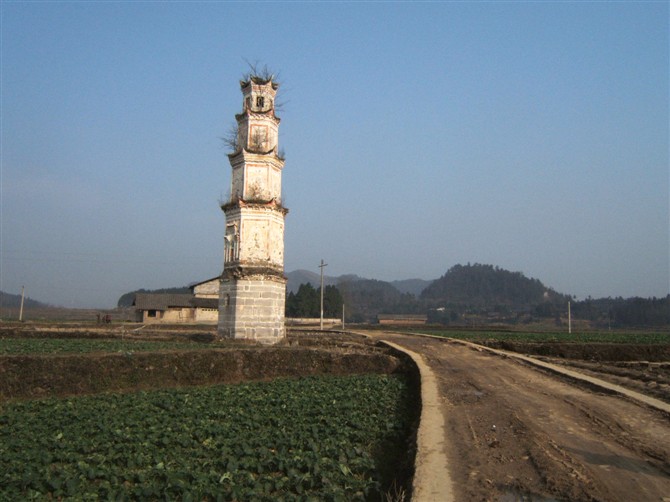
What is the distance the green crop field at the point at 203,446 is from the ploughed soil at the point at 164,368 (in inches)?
49.3

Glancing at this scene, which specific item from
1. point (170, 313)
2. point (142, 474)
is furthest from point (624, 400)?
point (170, 313)

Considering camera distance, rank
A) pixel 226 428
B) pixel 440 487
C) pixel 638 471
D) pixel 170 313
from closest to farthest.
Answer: pixel 440 487 < pixel 638 471 < pixel 226 428 < pixel 170 313

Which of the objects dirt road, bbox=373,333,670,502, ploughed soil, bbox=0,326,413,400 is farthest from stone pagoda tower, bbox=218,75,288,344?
dirt road, bbox=373,333,670,502

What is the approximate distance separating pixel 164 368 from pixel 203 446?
27.3 feet

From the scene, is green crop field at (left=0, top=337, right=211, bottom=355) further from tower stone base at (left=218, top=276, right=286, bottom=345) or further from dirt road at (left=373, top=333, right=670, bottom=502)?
dirt road at (left=373, top=333, right=670, bottom=502)

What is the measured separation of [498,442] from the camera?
8.32 meters

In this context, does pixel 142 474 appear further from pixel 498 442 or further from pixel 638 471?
pixel 638 471

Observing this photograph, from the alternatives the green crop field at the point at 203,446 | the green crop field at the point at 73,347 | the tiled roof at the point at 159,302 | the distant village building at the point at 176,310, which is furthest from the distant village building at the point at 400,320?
the green crop field at the point at 203,446

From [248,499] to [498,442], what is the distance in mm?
4041

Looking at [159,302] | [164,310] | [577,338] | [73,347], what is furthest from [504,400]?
[159,302]

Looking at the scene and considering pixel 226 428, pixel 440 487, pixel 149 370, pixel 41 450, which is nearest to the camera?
pixel 440 487

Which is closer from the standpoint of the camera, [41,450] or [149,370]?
[41,450]

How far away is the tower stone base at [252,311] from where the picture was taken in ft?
83.5

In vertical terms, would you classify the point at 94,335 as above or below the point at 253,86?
below
